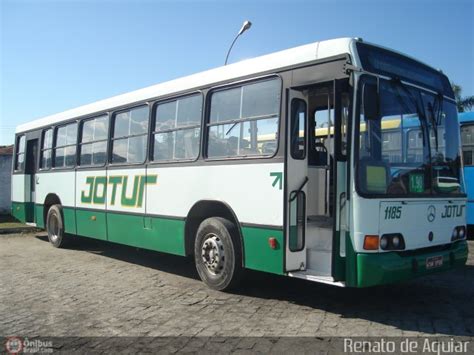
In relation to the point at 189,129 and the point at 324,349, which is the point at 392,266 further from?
the point at 189,129

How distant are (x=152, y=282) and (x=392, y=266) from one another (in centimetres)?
388

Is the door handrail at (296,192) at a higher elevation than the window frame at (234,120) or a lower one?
lower

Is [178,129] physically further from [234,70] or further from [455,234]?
[455,234]

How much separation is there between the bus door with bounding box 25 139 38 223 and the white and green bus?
17.1 ft

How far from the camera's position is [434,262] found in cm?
579

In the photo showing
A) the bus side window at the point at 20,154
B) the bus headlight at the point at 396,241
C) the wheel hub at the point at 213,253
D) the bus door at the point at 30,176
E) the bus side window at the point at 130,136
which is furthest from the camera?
the bus side window at the point at 20,154

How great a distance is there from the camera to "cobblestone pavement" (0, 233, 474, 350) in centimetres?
526

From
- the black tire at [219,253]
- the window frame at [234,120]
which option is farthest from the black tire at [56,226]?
the window frame at [234,120]

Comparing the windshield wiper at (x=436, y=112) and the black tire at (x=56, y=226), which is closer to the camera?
the windshield wiper at (x=436, y=112)

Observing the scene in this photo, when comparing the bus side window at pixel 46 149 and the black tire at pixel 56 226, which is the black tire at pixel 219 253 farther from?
the bus side window at pixel 46 149

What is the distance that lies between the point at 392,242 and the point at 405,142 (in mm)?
1280

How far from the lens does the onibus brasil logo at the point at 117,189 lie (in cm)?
831

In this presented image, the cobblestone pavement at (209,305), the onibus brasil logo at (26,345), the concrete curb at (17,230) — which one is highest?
the concrete curb at (17,230)

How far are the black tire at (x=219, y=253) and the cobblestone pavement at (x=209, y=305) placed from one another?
0.21 m
